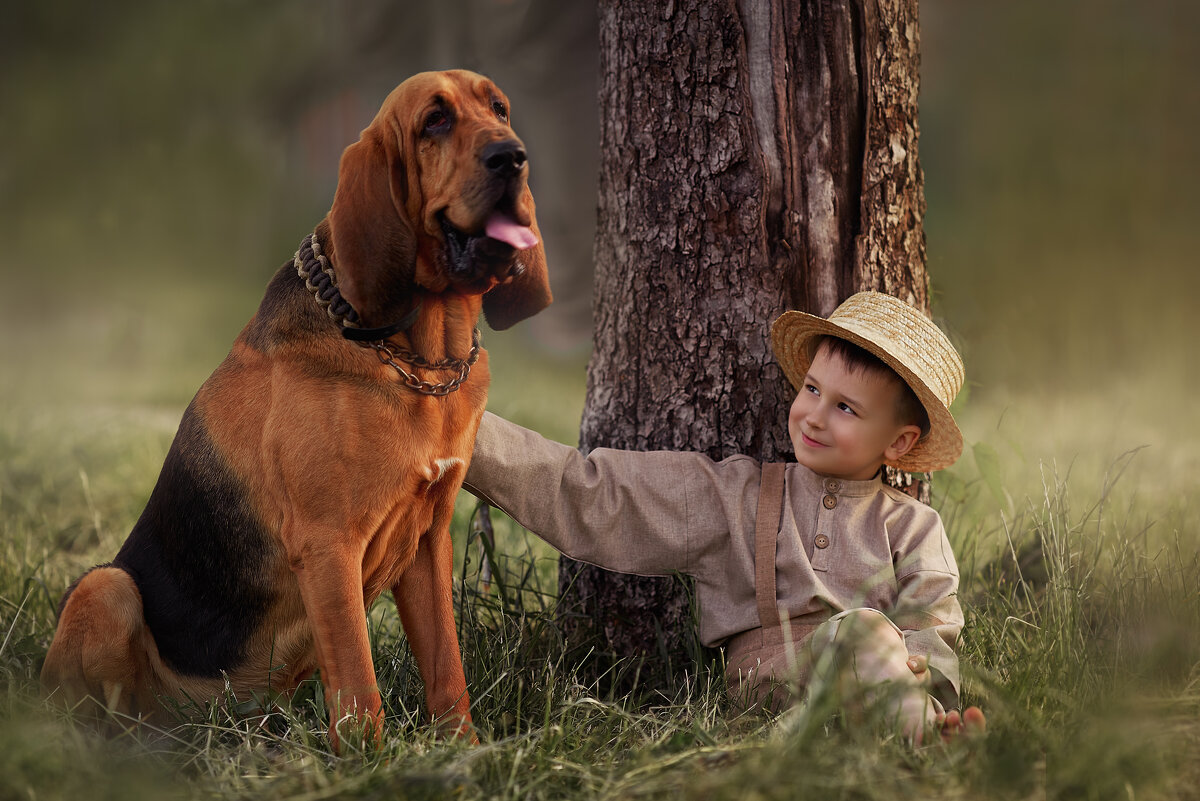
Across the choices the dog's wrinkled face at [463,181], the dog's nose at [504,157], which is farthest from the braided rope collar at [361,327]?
the dog's nose at [504,157]

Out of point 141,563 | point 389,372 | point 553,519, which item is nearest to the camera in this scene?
point 389,372

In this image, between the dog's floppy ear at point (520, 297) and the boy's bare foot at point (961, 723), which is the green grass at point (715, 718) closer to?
the boy's bare foot at point (961, 723)

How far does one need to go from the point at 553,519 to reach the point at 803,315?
941mm

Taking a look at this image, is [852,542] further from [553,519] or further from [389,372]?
[389,372]

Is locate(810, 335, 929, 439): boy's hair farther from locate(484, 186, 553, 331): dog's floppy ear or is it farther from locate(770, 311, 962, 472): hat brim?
locate(484, 186, 553, 331): dog's floppy ear

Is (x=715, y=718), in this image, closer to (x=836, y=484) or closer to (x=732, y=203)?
(x=836, y=484)

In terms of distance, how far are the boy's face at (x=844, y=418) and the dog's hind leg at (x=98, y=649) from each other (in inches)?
74.4

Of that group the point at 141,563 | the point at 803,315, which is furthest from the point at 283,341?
the point at 803,315

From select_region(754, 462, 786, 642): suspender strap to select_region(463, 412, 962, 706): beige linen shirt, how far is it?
22 mm

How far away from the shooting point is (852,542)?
2.62 metres

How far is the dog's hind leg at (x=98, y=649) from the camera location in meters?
2.33

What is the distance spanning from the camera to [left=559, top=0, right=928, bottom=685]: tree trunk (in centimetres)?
286

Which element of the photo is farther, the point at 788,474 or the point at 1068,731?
the point at 788,474

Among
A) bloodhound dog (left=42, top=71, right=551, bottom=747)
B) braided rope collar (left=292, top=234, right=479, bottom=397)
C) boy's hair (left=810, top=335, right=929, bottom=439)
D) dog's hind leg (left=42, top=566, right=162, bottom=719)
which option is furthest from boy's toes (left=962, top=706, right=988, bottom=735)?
dog's hind leg (left=42, top=566, right=162, bottom=719)
